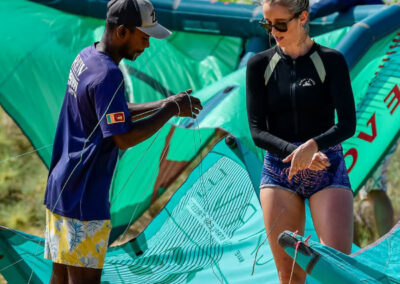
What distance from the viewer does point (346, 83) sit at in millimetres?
2211

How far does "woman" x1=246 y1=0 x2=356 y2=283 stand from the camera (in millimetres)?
2199

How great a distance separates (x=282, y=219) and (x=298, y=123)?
0.28 metres

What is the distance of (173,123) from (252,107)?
1.55 meters

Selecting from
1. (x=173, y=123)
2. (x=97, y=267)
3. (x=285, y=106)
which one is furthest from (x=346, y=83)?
(x=173, y=123)

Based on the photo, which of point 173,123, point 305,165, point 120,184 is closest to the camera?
point 305,165

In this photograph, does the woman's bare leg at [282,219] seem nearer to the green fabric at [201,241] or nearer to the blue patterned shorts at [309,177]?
the blue patterned shorts at [309,177]

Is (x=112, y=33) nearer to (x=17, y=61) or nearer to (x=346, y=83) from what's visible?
(x=346, y=83)

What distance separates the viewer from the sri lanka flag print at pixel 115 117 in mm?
2113

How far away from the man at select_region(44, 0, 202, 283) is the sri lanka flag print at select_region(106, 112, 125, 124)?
0.01 meters

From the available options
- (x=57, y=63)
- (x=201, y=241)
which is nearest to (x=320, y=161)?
(x=201, y=241)

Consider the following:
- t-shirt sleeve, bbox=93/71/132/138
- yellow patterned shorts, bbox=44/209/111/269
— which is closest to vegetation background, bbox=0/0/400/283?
yellow patterned shorts, bbox=44/209/111/269

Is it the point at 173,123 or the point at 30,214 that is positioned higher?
the point at 173,123

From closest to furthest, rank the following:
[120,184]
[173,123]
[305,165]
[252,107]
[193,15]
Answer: [305,165] < [252,107] < [173,123] < [120,184] < [193,15]

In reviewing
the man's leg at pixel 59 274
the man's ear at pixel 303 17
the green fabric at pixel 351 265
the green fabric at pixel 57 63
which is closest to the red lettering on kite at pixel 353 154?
the green fabric at pixel 57 63
